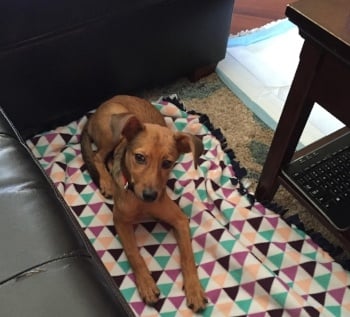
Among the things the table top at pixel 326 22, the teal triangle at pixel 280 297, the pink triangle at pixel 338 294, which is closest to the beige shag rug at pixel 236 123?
the pink triangle at pixel 338 294

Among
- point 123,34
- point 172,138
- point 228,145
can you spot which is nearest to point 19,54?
point 123,34

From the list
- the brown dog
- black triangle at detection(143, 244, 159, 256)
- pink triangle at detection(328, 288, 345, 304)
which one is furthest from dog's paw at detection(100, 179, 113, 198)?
pink triangle at detection(328, 288, 345, 304)

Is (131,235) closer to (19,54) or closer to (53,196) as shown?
(53,196)

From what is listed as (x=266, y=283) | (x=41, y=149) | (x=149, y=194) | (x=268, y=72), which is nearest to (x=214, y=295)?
(x=266, y=283)

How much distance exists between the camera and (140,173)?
1384 millimetres

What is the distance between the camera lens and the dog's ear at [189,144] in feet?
4.55

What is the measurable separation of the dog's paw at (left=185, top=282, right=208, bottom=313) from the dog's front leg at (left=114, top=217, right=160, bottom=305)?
0.09m

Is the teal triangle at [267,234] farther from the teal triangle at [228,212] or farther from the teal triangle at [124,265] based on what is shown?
the teal triangle at [124,265]

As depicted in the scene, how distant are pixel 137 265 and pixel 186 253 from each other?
0.49ft

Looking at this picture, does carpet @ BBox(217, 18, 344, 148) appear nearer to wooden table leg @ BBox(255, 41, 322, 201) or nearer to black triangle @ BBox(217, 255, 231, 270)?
wooden table leg @ BBox(255, 41, 322, 201)

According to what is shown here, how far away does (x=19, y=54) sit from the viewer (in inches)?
60.7

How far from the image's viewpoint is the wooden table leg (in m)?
1.26

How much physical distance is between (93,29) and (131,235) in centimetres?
67

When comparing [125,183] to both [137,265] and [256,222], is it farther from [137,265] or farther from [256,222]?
[256,222]
